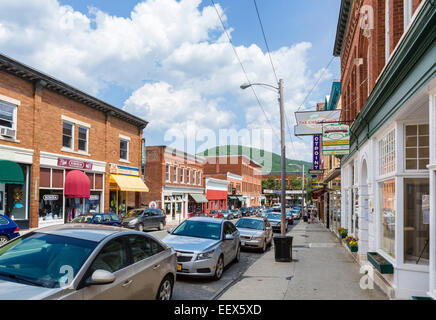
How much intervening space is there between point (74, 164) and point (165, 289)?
19478mm

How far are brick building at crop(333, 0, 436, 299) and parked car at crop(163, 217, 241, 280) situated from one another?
384 cm

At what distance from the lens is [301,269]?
1099cm

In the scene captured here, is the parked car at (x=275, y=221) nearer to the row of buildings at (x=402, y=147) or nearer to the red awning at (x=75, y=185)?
the red awning at (x=75, y=185)

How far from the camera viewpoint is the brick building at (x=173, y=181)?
37.1m

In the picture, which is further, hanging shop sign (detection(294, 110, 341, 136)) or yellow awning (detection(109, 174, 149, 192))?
yellow awning (detection(109, 174, 149, 192))

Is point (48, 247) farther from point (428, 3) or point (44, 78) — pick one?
point (44, 78)

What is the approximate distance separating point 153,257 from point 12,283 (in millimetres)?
2296

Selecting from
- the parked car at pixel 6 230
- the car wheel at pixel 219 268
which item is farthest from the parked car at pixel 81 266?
the parked car at pixel 6 230

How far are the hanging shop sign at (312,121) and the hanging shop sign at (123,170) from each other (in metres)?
17.0

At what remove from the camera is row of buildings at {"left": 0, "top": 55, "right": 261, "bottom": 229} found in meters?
19.1

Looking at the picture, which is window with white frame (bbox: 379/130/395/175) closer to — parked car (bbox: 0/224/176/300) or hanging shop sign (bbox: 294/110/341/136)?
hanging shop sign (bbox: 294/110/341/136)

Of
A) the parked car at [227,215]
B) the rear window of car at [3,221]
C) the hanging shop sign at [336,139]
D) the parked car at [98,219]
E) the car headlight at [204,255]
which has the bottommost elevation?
the parked car at [227,215]

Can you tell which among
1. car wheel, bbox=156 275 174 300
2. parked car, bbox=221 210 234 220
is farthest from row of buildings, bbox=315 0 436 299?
parked car, bbox=221 210 234 220
